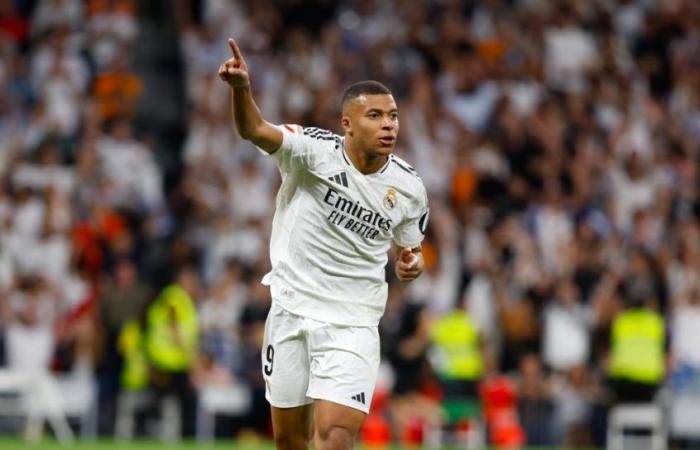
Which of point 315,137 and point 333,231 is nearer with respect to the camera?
point 315,137

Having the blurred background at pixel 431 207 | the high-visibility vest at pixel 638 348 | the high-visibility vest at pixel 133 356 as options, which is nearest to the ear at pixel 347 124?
the blurred background at pixel 431 207

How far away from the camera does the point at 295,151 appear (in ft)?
27.9

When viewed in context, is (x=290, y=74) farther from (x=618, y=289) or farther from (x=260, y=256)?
(x=618, y=289)

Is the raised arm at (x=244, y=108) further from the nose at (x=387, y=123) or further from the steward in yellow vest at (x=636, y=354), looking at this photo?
the steward in yellow vest at (x=636, y=354)

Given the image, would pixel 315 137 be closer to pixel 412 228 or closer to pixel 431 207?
pixel 412 228

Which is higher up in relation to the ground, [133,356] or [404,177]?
[404,177]

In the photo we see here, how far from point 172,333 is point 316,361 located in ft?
29.8

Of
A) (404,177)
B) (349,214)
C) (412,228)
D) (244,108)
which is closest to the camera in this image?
(244,108)

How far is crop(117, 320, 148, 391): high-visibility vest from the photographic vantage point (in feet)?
57.8

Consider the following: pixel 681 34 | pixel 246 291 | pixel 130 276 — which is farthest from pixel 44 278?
pixel 681 34

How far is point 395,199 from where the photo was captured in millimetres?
8867

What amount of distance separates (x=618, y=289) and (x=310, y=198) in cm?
953

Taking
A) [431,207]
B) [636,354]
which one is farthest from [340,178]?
[431,207]

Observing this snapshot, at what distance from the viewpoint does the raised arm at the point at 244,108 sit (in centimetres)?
791
